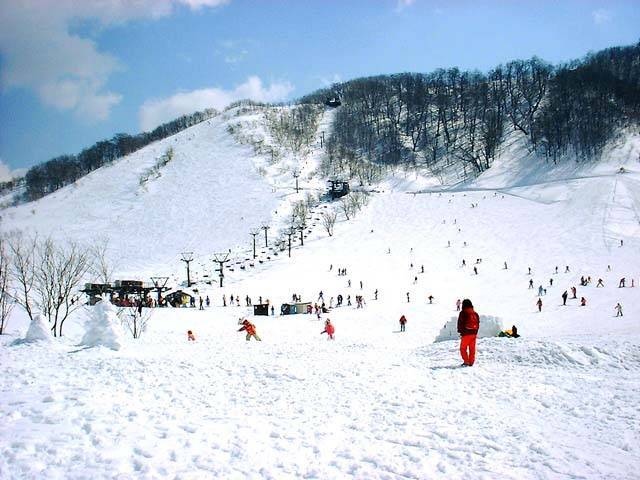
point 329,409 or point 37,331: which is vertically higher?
point 37,331

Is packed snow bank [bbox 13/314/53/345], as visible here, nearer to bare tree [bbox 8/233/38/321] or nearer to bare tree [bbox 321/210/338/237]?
bare tree [bbox 8/233/38/321]

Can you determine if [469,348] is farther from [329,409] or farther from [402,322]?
[402,322]

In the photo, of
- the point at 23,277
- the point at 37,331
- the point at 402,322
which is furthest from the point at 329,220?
the point at 37,331

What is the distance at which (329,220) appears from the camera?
2793 inches

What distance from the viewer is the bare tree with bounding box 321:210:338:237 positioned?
69606mm

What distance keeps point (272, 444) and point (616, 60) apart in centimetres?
15026

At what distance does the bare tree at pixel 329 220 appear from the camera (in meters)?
69.6

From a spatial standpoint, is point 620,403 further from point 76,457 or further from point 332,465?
point 76,457

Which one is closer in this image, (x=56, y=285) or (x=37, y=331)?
(x=37, y=331)

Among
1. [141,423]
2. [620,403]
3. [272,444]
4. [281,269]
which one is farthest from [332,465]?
[281,269]

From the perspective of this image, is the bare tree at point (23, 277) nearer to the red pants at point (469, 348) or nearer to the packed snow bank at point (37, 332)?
the packed snow bank at point (37, 332)

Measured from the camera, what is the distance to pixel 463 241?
5831cm

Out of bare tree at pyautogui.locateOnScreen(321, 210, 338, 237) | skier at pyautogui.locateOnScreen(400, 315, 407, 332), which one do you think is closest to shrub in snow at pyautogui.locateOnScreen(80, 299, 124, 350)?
skier at pyautogui.locateOnScreen(400, 315, 407, 332)

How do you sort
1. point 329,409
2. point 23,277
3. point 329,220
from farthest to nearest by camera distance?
point 329,220 → point 23,277 → point 329,409
